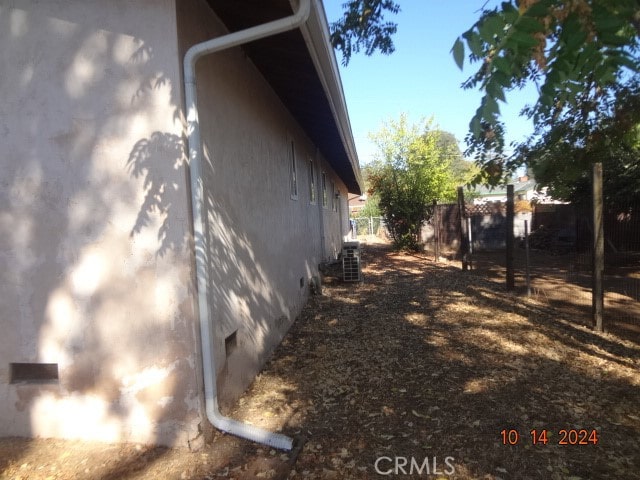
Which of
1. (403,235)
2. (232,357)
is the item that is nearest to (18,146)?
(232,357)

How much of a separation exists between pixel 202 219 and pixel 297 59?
2.20 m

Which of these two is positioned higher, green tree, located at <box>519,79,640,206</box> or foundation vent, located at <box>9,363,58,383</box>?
green tree, located at <box>519,79,640,206</box>

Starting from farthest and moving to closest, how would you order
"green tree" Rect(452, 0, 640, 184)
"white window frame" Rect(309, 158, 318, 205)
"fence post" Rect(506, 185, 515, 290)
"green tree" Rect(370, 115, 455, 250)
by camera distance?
"green tree" Rect(370, 115, 455, 250)
"white window frame" Rect(309, 158, 318, 205)
"fence post" Rect(506, 185, 515, 290)
"green tree" Rect(452, 0, 640, 184)

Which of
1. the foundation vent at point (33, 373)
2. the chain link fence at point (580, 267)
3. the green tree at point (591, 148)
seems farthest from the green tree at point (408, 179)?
the foundation vent at point (33, 373)

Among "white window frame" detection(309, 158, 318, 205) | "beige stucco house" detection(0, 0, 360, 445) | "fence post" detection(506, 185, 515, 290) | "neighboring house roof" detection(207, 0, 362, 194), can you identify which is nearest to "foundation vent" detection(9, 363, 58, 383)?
"beige stucco house" detection(0, 0, 360, 445)

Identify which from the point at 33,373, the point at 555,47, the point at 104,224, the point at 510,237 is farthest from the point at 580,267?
the point at 33,373

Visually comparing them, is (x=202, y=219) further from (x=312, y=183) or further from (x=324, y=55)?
(x=312, y=183)

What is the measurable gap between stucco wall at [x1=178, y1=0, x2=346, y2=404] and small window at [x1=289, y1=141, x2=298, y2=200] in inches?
15.7

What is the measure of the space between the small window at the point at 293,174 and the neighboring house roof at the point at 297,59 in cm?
58

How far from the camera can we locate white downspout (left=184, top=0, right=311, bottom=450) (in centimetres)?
293

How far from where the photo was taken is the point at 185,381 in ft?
9.56

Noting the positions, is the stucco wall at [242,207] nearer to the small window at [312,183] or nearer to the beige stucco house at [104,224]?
the beige stucco house at [104,224]

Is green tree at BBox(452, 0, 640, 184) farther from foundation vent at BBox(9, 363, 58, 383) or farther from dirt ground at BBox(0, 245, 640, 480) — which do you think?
foundation vent at BBox(9, 363, 58, 383)

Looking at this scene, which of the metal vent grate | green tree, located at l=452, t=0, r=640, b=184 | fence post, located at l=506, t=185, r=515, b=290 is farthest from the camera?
the metal vent grate
